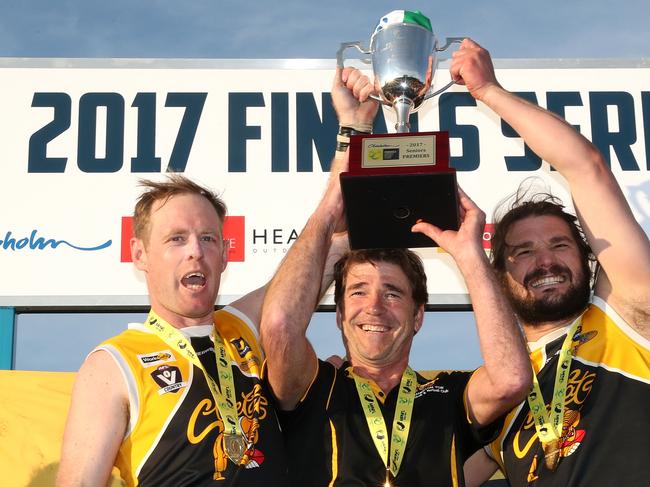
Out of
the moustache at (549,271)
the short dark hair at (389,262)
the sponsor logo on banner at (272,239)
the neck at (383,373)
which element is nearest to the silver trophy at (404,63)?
the short dark hair at (389,262)

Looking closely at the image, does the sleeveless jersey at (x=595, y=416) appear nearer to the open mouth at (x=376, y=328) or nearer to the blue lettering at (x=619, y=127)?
the open mouth at (x=376, y=328)

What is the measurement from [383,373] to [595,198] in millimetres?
987

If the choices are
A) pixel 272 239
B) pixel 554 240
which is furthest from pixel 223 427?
pixel 272 239

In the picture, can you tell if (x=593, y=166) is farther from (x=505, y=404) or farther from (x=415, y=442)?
(x=415, y=442)

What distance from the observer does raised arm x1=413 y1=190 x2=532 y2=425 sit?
2959mm

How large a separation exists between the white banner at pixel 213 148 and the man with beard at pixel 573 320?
1400 millimetres

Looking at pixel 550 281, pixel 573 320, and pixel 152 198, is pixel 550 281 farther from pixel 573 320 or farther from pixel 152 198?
pixel 152 198

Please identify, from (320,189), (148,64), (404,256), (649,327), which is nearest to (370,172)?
(404,256)

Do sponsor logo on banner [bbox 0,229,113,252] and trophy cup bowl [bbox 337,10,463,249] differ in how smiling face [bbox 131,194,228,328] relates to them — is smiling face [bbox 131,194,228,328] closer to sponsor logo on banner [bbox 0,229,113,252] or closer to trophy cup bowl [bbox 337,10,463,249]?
trophy cup bowl [bbox 337,10,463,249]

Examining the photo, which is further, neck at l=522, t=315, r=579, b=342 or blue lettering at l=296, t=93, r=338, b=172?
blue lettering at l=296, t=93, r=338, b=172

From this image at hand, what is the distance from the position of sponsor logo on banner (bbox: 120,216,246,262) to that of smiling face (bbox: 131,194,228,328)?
5.06ft

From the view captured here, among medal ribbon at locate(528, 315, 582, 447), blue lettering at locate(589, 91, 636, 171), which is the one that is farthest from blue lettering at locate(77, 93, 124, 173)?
medal ribbon at locate(528, 315, 582, 447)

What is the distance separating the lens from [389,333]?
3.21 m

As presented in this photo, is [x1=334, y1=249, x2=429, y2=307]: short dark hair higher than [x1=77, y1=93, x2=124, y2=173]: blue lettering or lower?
Result: lower
